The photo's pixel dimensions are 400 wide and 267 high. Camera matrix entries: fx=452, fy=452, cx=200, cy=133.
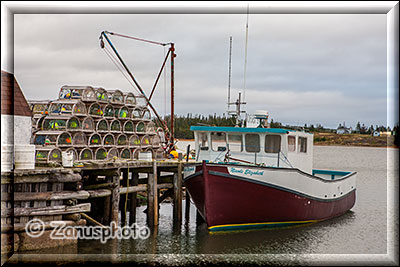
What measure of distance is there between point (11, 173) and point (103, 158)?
7.55m

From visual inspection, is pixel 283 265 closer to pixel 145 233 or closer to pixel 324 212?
pixel 145 233

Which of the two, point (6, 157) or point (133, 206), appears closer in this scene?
point (6, 157)

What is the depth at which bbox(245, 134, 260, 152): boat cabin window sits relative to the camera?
17344mm

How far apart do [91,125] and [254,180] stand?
24.2 ft

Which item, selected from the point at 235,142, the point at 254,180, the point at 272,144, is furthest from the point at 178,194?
the point at 272,144

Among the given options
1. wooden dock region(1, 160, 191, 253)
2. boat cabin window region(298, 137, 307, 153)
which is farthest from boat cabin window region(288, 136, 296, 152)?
wooden dock region(1, 160, 191, 253)

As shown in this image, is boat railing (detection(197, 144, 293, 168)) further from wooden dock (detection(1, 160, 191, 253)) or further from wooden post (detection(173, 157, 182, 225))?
wooden dock (detection(1, 160, 191, 253))

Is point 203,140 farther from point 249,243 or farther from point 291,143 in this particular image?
point 249,243

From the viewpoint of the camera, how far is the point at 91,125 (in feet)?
61.8

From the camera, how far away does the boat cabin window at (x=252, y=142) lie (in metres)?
17.3

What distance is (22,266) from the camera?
11.6 m

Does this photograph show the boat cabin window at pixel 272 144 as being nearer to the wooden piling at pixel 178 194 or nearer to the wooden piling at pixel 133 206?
the wooden piling at pixel 178 194

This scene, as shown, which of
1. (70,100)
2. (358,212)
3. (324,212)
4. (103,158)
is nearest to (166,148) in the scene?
(103,158)

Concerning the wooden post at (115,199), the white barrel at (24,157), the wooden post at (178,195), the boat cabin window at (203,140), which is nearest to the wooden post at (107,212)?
the wooden post at (115,199)
